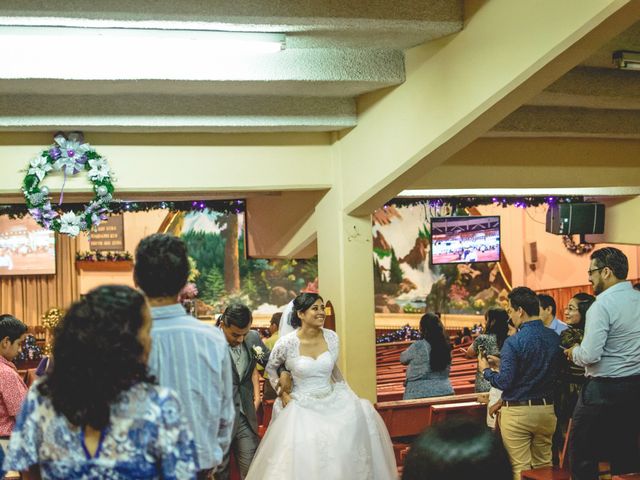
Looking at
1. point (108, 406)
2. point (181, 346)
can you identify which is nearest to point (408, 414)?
point (181, 346)

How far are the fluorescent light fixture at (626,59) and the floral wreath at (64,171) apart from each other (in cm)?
392

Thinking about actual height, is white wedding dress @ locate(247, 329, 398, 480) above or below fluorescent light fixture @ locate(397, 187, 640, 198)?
below

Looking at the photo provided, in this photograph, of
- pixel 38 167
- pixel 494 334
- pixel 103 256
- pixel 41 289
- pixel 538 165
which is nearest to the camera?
pixel 38 167

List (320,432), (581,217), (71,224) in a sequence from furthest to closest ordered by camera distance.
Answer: (581,217), (71,224), (320,432)

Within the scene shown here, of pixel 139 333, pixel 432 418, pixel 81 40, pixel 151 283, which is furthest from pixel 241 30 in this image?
pixel 432 418

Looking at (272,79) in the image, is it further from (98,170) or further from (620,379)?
(620,379)

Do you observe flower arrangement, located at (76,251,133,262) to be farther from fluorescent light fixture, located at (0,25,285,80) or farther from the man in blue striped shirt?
the man in blue striped shirt

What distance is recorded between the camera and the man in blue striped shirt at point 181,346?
3.30m

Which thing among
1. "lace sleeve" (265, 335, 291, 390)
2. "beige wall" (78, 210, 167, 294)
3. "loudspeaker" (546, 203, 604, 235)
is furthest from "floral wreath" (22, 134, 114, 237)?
"beige wall" (78, 210, 167, 294)

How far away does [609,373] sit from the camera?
5.80 meters

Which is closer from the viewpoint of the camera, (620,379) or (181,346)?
(181,346)

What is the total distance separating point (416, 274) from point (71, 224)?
1121 centimetres

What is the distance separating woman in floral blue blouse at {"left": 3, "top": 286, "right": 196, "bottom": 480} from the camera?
2.74 metres

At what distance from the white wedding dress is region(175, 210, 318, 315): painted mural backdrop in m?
10.8
